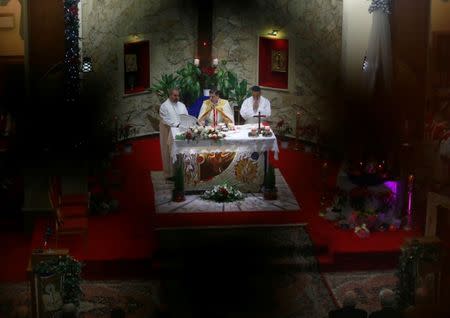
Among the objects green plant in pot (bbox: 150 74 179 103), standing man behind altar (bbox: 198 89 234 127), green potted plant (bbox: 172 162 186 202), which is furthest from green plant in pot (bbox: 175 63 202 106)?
green potted plant (bbox: 172 162 186 202)

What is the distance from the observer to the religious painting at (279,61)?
780 inches

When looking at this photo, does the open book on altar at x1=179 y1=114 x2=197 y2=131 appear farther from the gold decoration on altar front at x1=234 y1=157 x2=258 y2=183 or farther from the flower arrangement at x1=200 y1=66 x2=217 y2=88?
the flower arrangement at x1=200 y1=66 x2=217 y2=88

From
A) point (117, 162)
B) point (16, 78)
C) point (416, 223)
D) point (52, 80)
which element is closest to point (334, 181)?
point (416, 223)

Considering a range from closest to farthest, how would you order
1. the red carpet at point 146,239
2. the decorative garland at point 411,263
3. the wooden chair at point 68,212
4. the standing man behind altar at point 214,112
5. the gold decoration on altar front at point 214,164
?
the decorative garland at point 411,263 → the red carpet at point 146,239 → the wooden chair at point 68,212 → the gold decoration on altar front at point 214,164 → the standing man behind altar at point 214,112

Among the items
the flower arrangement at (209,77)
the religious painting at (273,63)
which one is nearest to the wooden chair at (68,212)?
the flower arrangement at (209,77)

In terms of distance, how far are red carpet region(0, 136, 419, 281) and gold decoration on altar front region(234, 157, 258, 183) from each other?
2.63 ft

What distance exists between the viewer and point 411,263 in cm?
1270

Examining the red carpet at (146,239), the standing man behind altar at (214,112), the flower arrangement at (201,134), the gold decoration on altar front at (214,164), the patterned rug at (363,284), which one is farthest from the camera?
the standing man behind altar at (214,112)

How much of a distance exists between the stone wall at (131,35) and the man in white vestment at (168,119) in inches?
91.3

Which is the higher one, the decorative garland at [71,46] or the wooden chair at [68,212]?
the decorative garland at [71,46]

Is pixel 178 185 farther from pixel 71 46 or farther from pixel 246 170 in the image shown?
pixel 71 46

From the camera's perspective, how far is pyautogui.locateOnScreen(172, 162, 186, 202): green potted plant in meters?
15.7

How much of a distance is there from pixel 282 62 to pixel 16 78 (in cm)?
510

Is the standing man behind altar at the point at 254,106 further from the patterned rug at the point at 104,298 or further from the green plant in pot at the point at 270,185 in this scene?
the patterned rug at the point at 104,298
